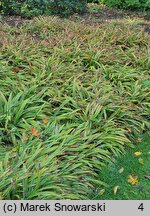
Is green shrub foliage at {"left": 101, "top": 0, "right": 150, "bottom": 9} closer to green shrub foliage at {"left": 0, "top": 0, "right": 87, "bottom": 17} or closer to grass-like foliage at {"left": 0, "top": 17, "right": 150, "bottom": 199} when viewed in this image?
green shrub foliage at {"left": 0, "top": 0, "right": 87, "bottom": 17}

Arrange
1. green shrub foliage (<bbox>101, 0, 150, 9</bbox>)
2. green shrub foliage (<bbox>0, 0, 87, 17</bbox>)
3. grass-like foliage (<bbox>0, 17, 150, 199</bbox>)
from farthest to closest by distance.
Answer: green shrub foliage (<bbox>101, 0, 150, 9</bbox>)
green shrub foliage (<bbox>0, 0, 87, 17</bbox>)
grass-like foliage (<bbox>0, 17, 150, 199</bbox>)

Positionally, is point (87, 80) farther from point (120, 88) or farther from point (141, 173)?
point (141, 173)

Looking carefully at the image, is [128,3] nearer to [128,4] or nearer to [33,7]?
[128,4]

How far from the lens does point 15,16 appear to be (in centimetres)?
836

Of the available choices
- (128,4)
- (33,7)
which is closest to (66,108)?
(33,7)

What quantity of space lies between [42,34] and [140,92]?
8.20ft

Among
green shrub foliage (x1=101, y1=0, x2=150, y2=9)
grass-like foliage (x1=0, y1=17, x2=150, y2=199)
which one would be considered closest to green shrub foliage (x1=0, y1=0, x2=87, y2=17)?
green shrub foliage (x1=101, y1=0, x2=150, y2=9)

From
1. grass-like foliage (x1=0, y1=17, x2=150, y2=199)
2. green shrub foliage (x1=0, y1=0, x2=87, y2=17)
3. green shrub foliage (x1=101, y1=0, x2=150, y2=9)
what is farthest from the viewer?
green shrub foliage (x1=101, y1=0, x2=150, y2=9)

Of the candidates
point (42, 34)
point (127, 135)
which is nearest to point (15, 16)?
point (42, 34)

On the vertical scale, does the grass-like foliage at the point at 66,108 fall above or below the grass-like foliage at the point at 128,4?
below

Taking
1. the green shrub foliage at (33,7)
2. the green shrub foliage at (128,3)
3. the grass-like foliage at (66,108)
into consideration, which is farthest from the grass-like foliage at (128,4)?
the grass-like foliage at (66,108)

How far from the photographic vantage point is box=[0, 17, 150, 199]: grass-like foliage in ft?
9.71

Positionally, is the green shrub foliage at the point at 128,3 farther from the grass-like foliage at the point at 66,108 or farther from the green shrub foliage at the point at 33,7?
the grass-like foliage at the point at 66,108

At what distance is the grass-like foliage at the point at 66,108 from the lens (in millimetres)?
2959
